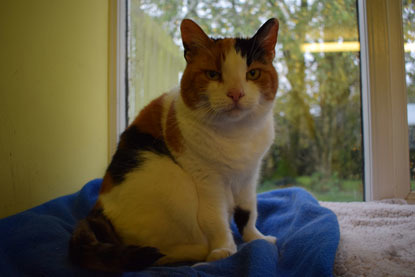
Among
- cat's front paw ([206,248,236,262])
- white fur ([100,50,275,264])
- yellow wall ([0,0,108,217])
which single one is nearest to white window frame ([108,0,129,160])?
yellow wall ([0,0,108,217])

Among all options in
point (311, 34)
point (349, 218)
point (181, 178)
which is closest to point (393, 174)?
point (349, 218)

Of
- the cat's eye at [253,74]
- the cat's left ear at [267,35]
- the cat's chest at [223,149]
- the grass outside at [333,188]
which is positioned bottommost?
the grass outside at [333,188]

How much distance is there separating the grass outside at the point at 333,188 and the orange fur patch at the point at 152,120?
1055 mm

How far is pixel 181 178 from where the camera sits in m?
1.01

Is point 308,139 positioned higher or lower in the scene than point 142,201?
higher

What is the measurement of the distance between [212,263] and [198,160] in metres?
0.34

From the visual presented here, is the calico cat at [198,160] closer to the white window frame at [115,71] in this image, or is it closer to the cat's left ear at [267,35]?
the cat's left ear at [267,35]

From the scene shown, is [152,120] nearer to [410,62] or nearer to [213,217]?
[213,217]

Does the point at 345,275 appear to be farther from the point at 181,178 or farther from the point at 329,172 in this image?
the point at 329,172

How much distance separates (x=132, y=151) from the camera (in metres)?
1.10

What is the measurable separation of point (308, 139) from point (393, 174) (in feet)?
1.63

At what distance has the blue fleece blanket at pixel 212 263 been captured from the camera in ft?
2.69

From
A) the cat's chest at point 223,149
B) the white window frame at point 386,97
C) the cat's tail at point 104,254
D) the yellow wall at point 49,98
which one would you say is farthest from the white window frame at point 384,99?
the yellow wall at point 49,98

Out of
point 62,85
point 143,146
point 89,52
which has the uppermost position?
point 89,52
